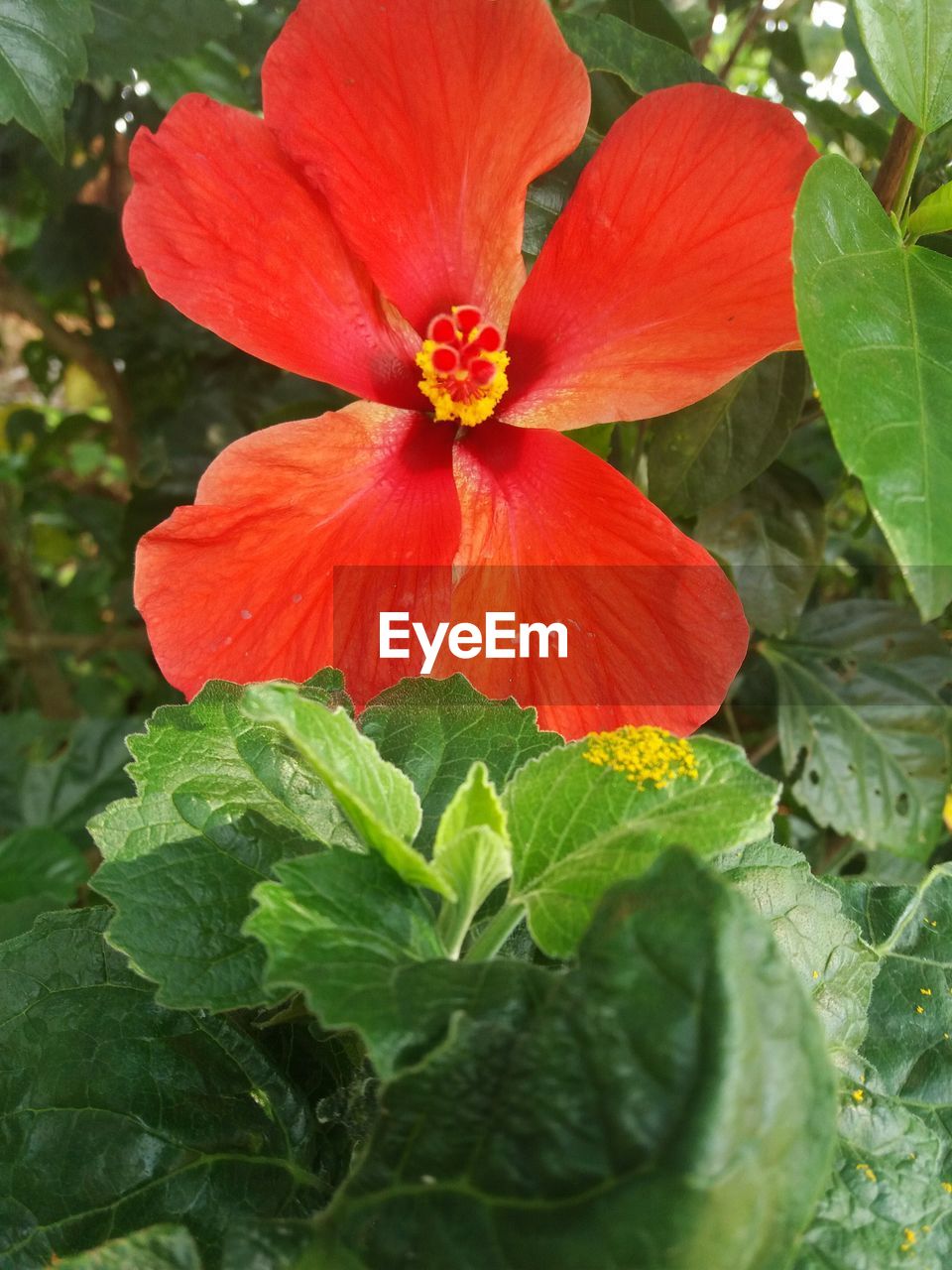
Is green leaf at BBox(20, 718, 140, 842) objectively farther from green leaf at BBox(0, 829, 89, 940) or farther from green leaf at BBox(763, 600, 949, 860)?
green leaf at BBox(763, 600, 949, 860)

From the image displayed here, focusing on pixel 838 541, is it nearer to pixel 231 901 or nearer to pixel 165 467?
pixel 165 467

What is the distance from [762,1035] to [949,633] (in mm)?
1027

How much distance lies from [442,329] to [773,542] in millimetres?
422

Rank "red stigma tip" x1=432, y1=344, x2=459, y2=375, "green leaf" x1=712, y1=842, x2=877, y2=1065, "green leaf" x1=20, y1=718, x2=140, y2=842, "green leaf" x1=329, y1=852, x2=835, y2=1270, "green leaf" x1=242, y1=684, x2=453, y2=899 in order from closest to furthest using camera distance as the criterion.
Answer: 1. "green leaf" x1=329, y1=852, x2=835, y2=1270
2. "green leaf" x1=242, y1=684, x2=453, y2=899
3. "green leaf" x1=712, y1=842, x2=877, y2=1065
4. "red stigma tip" x1=432, y1=344, x2=459, y2=375
5. "green leaf" x1=20, y1=718, x2=140, y2=842

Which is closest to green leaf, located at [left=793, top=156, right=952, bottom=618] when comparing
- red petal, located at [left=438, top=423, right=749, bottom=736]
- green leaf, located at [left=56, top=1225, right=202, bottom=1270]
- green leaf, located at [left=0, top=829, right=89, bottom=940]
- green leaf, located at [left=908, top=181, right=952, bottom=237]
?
green leaf, located at [left=908, top=181, right=952, bottom=237]

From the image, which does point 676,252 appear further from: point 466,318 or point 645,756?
point 645,756

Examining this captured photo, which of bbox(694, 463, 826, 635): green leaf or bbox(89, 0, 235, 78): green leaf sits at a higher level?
bbox(89, 0, 235, 78): green leaf

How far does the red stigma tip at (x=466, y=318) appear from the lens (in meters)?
0.69

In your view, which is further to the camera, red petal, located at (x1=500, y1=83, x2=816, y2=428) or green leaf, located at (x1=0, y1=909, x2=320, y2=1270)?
red petal, located at (x1=500, y1=83, x2=816, y2=428)

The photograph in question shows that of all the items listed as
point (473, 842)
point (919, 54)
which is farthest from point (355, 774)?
point (919, 54)

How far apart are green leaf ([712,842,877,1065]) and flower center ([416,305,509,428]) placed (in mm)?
322

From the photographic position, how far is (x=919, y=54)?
64 cm

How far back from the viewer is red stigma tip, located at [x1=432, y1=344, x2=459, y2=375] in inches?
26.8

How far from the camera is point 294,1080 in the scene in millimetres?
571
